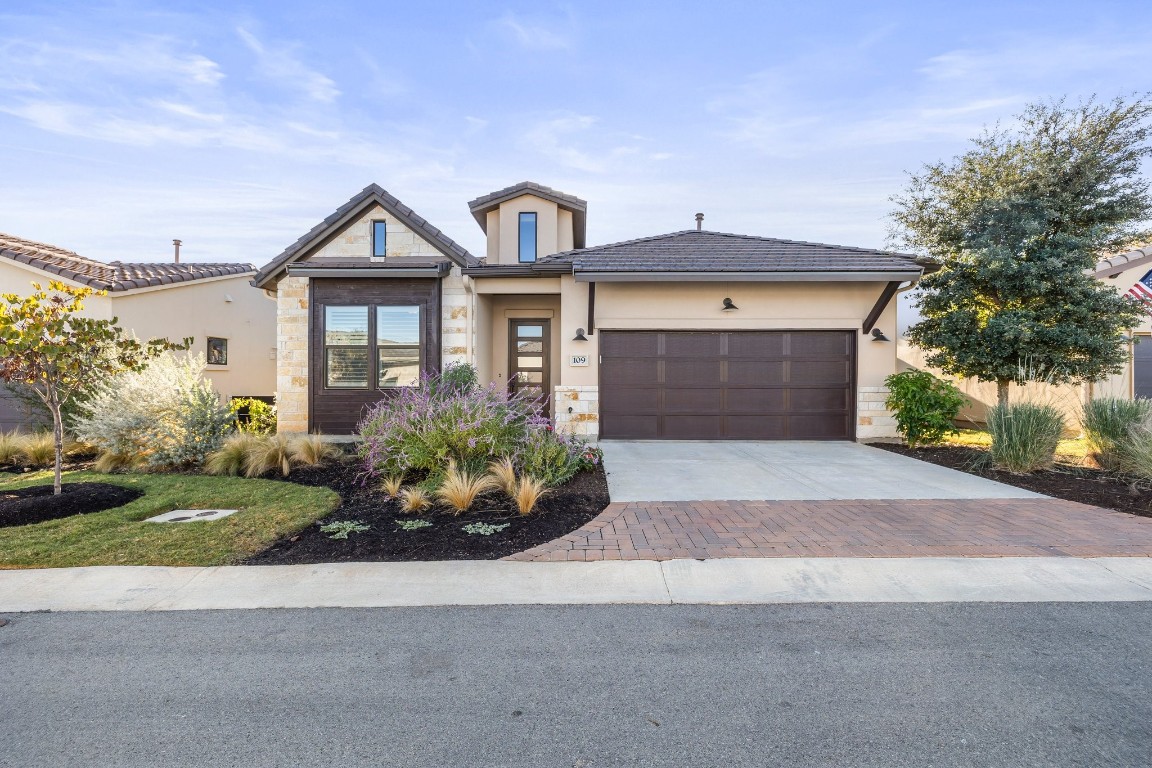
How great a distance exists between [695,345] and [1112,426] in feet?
21.2

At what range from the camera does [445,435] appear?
7109 millimetres

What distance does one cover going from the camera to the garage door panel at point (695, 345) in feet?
38.1

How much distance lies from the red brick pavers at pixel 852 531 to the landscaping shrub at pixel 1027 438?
6.00 feet

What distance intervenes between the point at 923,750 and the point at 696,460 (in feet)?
23.0

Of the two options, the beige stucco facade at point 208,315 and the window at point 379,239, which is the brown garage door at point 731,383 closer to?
the window at point 379,239

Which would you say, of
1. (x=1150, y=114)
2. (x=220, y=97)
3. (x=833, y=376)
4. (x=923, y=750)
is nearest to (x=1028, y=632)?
(x=923, y=750)

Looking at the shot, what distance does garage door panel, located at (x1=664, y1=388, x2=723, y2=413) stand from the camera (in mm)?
11602

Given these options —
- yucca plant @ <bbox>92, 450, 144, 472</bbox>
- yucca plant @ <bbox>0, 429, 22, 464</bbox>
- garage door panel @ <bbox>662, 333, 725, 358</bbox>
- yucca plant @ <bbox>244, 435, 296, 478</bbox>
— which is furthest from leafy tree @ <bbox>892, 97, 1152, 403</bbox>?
yucca plant @ <bbox>0, 429, 22, 464</bbox>

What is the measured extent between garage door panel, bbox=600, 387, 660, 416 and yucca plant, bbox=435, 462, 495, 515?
17.4 feet

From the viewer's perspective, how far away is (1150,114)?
10.6m

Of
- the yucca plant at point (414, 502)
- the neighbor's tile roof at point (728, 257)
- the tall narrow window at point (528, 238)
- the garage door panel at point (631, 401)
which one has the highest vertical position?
the tall narrow window at point (528, 238)

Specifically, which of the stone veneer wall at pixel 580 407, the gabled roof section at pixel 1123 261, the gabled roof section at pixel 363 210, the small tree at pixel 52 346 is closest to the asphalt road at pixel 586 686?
the small tree at pixel 52 346

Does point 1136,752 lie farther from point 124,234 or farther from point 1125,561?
point 124,234

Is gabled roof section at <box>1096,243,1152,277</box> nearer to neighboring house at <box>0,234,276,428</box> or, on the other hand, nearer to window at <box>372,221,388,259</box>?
window at <box>372,221,388,259</box>
